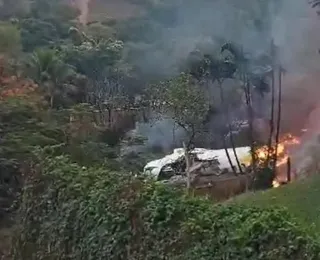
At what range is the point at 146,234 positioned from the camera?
188 inches

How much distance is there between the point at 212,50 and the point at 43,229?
14152 mm

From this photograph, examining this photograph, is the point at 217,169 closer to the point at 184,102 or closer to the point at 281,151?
the point at 281,151

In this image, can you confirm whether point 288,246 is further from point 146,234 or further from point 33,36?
point 33,36

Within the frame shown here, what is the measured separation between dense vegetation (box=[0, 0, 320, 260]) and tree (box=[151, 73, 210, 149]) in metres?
0.03

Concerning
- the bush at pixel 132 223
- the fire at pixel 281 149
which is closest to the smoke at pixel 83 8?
the fire at pixel 281 149

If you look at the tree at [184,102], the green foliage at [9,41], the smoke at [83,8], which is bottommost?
the tree at [184,102]

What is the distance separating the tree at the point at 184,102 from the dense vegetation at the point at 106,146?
26 millimetres

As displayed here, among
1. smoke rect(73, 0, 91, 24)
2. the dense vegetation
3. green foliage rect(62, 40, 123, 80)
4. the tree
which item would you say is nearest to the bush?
the dense vegetation

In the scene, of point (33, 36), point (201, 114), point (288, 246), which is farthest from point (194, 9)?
point (288, 246)

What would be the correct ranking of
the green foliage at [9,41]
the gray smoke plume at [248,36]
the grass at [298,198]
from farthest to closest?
the gray smoke plume at [248,36] < the green foliage at [9,41] < the grass at [298,198]

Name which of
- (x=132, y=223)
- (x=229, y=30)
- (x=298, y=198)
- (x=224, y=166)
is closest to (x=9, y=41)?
(x=224, y=166)

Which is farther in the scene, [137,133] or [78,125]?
[137,133]

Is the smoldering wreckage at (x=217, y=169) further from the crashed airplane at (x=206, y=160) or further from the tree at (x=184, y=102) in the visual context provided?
the tree at (x=184, y=102)

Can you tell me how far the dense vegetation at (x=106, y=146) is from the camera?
4.35 metres
